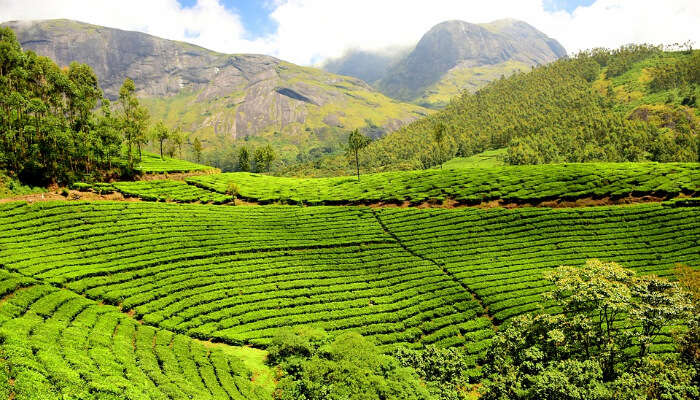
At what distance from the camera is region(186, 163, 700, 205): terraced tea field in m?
55.1

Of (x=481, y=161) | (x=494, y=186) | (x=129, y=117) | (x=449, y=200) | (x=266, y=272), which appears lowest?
(x=266, y=272)

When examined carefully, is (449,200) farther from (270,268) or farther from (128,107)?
(128,107)

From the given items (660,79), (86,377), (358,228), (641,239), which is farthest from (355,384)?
(660,79)

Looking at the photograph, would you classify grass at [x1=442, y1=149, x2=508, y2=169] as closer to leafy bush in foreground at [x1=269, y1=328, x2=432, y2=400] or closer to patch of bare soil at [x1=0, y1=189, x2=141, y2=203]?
patch of bare soil at [x1=0, y1=189, x2=141, y2=203]

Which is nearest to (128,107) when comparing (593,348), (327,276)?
(327,276)

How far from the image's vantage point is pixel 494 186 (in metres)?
60.7

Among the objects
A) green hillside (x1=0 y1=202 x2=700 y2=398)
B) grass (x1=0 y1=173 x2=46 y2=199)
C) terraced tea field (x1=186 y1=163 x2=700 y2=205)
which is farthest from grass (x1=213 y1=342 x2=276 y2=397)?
grass (x1=0 y1=173 x2=46 y2=199)

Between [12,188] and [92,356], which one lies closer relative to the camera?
[92,356]

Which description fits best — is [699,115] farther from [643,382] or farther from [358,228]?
[643,382]

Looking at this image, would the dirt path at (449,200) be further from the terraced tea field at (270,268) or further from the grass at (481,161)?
the grass at (481,161)

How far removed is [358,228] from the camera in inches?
2071

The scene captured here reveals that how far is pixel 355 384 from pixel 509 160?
6416 inches

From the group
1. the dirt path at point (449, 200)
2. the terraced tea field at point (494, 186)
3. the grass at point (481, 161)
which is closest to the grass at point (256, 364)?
the terraced tea field at point (494, 186)

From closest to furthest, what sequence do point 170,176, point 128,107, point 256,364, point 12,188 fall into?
point 256,364 < point 12,188 < point 170,176 < point 128,107
